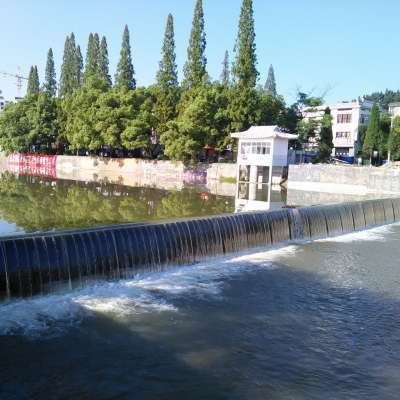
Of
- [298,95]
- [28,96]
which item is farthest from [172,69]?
[28,96]

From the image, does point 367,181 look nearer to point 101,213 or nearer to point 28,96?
point 101,213

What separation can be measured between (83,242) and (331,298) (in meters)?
5.53

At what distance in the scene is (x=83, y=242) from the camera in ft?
31.0

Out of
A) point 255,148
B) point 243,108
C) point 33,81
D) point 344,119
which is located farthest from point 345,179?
point 33,81

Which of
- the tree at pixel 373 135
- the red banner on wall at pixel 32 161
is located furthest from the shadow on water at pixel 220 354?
the red banner on wall at pixel 32 161

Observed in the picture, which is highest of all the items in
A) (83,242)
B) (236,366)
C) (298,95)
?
(298,95)

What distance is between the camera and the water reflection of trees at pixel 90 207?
1533 centimetres

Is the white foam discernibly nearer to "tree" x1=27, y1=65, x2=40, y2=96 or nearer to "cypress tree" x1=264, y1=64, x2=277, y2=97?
"tree" x1=27, y1=65, x2=40, y2=96

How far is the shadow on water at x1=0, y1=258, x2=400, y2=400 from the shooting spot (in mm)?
5883

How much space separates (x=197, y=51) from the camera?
44.2m

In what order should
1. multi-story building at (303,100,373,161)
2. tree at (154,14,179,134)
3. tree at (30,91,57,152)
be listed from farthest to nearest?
multi-story building at (303,100,373,161)
tree at (30,91,57,152)
tree at (154,14,179,134)

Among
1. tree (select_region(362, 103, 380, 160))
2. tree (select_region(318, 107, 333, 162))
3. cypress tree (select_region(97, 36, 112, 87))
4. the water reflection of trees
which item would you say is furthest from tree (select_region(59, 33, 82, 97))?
tree (select_region(362, 103, 380, 160))

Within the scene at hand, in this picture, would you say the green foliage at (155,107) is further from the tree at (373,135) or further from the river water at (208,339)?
the river water at (208,339)

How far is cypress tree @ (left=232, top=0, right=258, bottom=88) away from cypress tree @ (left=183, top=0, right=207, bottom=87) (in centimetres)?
433
